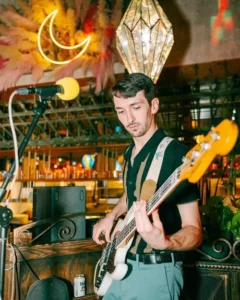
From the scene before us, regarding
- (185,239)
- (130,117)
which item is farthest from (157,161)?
(185,239)

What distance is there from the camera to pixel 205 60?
3.76 meters

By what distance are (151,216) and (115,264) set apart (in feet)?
1.47

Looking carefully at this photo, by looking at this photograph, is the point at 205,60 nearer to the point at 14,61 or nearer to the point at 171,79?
the point at 171,79

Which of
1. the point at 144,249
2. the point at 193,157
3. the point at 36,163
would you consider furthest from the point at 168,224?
the point at 36,163

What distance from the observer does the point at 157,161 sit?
1948mm

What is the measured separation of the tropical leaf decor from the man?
5.55 ft

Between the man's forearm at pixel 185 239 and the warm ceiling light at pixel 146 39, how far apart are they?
1.14m

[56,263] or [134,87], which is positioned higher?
[134,87]

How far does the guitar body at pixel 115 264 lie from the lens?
76.2 inches

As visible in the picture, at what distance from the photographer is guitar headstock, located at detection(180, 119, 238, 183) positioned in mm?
1289

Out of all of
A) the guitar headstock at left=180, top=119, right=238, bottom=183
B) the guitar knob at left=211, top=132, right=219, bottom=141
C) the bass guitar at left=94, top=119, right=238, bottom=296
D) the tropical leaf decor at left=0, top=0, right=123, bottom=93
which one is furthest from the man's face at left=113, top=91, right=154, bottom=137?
the tropical leaf decor at left=0, top=0, right=123, bottom=93

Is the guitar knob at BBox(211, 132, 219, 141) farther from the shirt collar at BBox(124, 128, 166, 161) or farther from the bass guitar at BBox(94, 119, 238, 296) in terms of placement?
the shirt collar at BBox(124, 128, 166, 161)

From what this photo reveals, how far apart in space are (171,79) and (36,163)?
353 cm

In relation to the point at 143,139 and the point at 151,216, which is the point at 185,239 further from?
the point at 143,139
